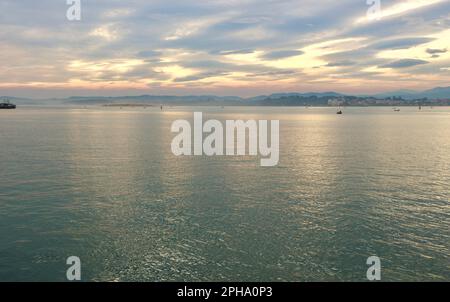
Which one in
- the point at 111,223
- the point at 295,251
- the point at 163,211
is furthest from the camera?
the point at 163,211

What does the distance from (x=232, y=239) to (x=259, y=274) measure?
6.19 meters

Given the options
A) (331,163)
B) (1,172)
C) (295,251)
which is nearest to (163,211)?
(295,251)

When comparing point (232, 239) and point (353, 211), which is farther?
point (353, 211)

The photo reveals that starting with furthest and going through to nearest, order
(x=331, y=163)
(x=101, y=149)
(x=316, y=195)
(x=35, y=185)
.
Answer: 1. (x=101, y=149)
2. (x=331, y=163)
3. (x=35, y=185)
4. (x=316, y=195)

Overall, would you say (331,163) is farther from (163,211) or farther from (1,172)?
(1,172)

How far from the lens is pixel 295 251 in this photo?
30188 millimetres

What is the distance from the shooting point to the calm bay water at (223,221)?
27.5 meters

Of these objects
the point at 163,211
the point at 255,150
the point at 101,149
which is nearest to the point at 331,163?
the point at 255,150

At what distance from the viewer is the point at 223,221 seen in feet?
121

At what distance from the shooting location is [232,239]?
32406mm

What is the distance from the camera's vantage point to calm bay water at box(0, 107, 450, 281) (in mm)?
27484

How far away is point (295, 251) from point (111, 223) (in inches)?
704
